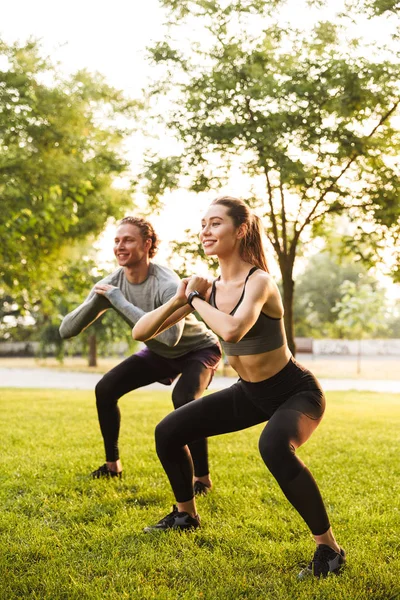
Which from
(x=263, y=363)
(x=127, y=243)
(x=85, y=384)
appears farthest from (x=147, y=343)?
(x=85, y=384)

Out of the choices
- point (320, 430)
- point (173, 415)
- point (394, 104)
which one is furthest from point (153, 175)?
point (173, 415)

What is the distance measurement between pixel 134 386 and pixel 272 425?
2212mm

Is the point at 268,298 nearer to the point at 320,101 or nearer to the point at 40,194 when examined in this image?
the point at 320,101

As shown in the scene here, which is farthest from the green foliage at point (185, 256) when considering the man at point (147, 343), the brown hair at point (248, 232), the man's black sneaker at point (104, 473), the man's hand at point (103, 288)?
the brown hair at point (248, 232)

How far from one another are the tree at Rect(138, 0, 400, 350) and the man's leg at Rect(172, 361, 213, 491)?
7642 mm

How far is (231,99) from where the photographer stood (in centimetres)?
1309

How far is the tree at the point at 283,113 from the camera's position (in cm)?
1241

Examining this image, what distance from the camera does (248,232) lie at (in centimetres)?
372

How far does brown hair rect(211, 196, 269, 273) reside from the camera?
3.68 metres

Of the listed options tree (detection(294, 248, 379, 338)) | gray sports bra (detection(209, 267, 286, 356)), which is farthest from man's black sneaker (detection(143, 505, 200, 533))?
tree (detection(294, 248, 379, 338))

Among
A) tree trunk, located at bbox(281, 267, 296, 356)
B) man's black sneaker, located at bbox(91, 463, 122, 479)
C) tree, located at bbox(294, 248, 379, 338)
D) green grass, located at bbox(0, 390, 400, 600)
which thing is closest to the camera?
green grass, located at bbox(0, 390, 400, 600)

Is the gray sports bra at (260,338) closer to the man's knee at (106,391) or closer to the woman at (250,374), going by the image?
the woman at (250,374)

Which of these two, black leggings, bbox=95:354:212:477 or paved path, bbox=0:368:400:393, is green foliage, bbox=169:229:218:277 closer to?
black leggings, bbox=95:354:212:477

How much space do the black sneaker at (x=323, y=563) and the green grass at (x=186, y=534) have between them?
6cm
